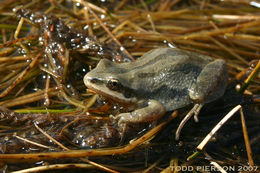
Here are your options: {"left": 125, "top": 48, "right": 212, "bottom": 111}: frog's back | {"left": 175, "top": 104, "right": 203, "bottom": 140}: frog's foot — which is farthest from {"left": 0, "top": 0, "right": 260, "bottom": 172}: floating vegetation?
{"left": 125, "top": 48, "right": 212, "bottom": 111}: frog's back

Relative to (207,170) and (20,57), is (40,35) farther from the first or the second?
(207,170)

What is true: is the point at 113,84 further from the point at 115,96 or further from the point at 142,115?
the point at 142,115

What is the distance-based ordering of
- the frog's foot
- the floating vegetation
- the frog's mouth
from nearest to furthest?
the floating vegetation < the frog's mouth < the frog's foot

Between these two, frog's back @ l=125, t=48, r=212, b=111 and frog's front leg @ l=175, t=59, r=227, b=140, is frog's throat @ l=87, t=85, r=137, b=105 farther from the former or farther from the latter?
frog's front leg @ l=175, t=59, r=227, b=140

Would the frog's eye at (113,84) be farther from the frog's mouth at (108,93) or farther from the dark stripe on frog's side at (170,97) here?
the dark stripe on frog's side at (170,97)

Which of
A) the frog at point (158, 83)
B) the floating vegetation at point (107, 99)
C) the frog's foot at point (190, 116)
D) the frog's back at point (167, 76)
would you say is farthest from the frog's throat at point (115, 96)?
the frog's foot at point (190, 116)

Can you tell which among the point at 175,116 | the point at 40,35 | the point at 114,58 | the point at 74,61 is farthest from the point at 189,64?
the point at 40,35
